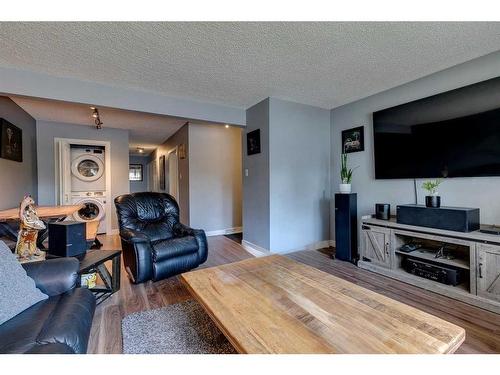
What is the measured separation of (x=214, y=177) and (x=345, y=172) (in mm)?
2555

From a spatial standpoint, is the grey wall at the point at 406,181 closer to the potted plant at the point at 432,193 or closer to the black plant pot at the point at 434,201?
the potted plant at the point at 432,193

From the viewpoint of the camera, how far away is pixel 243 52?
6.84 ft

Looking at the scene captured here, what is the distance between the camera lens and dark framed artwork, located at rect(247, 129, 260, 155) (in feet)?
11.4

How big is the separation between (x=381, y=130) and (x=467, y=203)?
123 centimetres

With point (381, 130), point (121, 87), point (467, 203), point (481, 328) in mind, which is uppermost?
point (121, 87)

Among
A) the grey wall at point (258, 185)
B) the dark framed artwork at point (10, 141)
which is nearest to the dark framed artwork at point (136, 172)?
the dark framed artwork at point (10, 141)

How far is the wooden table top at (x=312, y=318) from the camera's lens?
0.94 metres

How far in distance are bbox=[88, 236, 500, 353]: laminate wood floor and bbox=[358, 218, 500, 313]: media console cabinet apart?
87mm

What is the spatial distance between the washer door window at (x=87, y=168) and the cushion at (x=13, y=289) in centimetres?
382

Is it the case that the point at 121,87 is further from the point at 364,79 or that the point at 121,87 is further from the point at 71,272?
the point at 364,79

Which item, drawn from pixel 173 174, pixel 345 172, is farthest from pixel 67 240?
pixel 173 174

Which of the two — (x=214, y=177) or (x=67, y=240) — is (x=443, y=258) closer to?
(x=67, y=240)

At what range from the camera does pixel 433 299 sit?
2074mm
